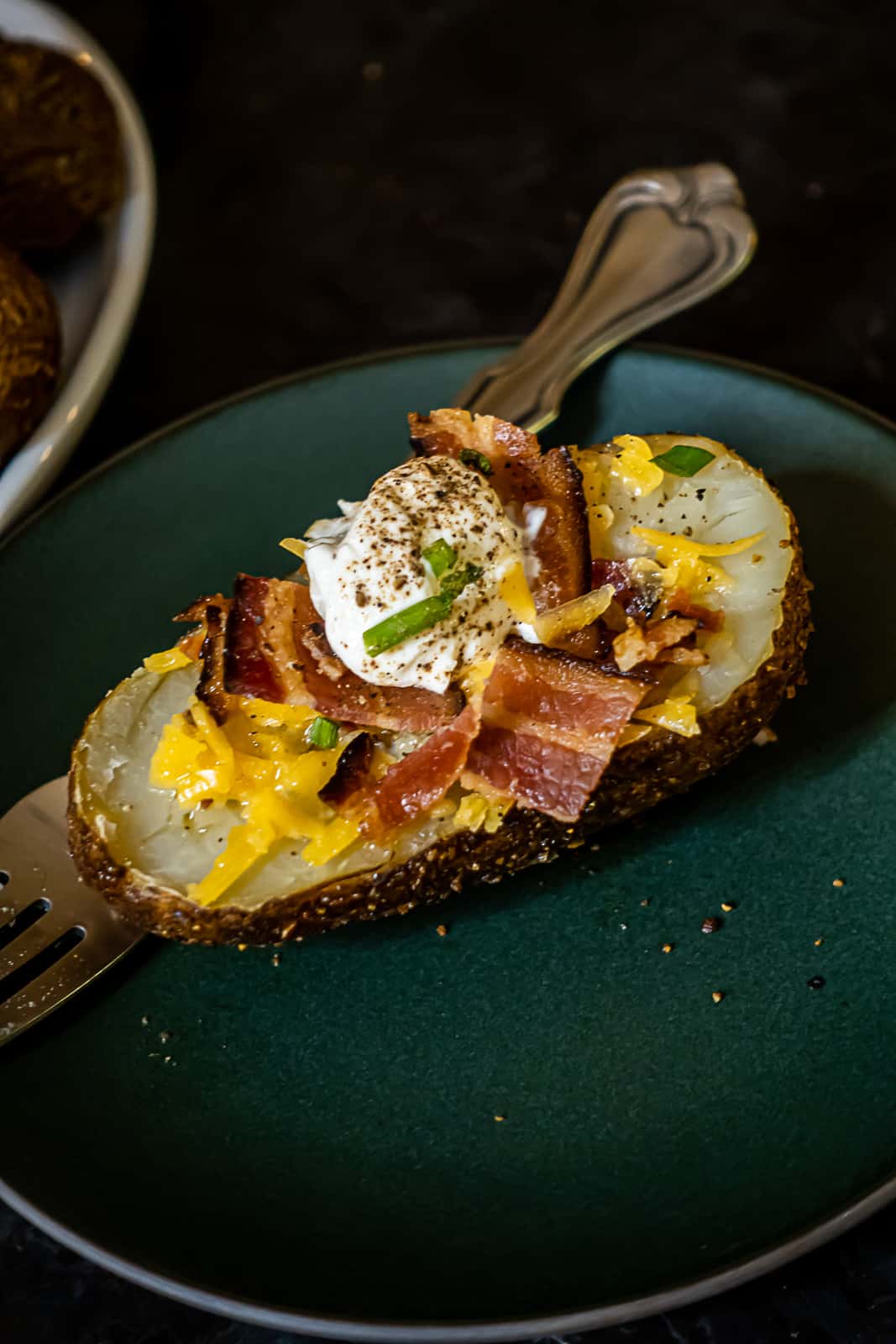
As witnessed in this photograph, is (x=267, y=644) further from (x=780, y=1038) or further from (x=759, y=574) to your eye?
(x=780, y=1038)

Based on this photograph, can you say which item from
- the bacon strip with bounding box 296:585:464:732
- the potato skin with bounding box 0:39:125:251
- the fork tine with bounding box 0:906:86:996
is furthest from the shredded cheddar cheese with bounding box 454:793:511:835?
the potato skin with bounding box 0:39:125:251

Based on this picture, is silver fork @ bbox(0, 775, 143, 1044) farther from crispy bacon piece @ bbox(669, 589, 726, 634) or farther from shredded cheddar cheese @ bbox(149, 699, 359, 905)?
crispy bacon piece @ bbox(669, 589, 726, 634)

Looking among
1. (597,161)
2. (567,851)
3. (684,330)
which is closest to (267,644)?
(567,851)

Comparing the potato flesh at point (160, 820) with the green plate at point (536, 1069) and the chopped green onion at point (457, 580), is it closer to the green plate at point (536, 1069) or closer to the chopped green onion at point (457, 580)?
the green plate at point (536, 1069)

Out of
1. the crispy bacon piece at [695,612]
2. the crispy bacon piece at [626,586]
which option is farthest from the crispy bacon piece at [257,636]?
the crispy bacon piece at [695,612]

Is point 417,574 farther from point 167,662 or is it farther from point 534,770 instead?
point 167,662

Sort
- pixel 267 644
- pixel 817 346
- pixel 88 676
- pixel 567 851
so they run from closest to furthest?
pixel 267 644
pixel 567 851
pixel 88 676
pixel 817 346
